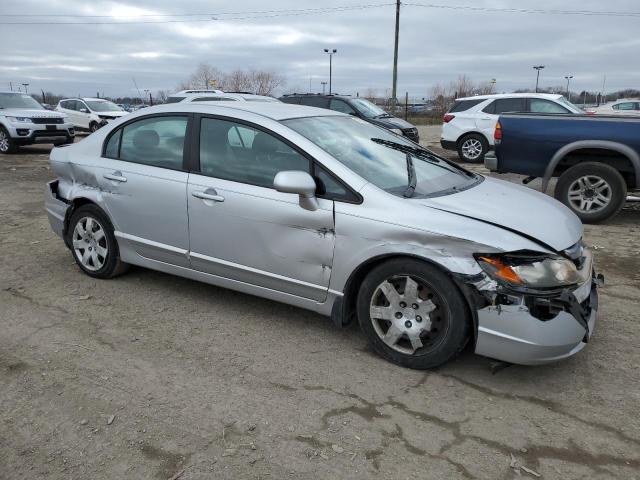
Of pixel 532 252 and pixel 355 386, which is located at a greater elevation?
pixel 532 252

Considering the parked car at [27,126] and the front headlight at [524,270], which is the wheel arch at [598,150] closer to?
the front headlight at [524,270]

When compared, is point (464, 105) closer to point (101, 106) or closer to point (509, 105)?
→ point (509, 105)

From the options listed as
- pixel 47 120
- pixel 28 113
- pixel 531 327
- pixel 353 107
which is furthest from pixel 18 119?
pixel 531 327

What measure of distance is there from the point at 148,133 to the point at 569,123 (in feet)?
18.1

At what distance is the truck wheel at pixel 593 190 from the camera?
6.96m

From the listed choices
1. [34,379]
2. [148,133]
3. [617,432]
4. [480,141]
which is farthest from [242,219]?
[480,141]

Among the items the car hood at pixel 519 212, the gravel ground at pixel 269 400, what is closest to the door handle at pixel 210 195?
the gravel ground at pixel 269 400

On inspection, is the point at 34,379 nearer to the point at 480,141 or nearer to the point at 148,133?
the point at 148,133

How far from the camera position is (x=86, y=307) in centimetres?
425

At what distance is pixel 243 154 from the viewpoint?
12.8ft

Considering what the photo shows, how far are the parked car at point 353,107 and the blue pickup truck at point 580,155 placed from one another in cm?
617

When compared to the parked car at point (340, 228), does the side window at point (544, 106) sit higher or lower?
higher

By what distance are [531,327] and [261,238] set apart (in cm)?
177

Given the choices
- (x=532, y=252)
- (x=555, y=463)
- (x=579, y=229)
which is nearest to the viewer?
(x=555, y=463)
